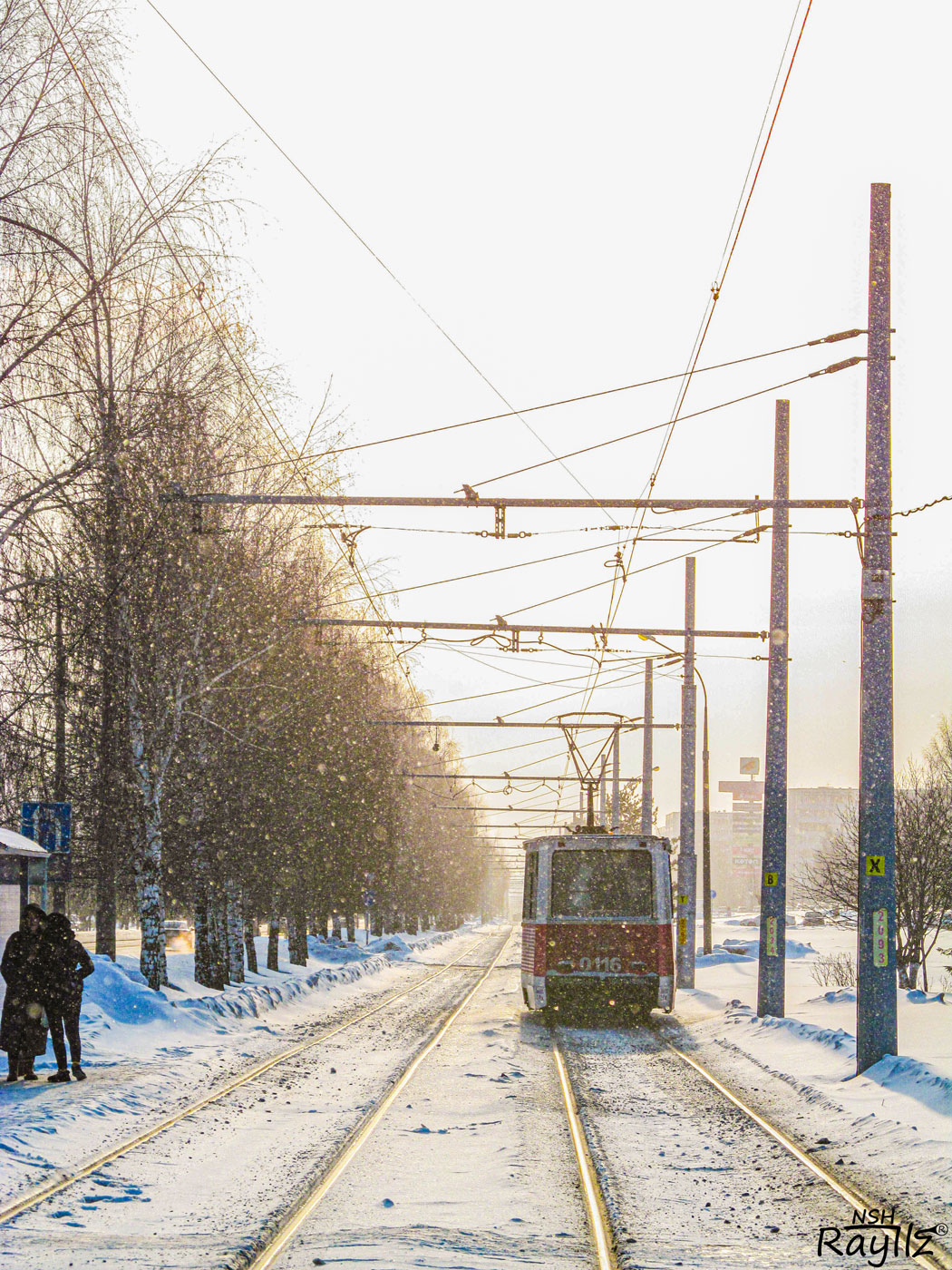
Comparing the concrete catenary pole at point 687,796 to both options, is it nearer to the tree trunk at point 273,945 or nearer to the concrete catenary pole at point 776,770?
the concrete catenary pole at point 776,770

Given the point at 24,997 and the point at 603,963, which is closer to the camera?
the point at 24,997

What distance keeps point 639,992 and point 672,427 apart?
29.7 ft

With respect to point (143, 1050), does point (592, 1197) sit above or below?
above

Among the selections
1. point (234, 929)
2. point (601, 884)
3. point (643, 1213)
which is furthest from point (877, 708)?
point (234, 929)

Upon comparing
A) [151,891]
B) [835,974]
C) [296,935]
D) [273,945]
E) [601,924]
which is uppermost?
[151,891]

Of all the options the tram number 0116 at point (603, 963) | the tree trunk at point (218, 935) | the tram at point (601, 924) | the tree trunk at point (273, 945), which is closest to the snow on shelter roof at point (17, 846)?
the tram at point (601, 924)

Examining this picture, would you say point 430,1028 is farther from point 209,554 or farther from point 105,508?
point 105,508

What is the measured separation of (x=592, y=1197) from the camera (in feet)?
28.0

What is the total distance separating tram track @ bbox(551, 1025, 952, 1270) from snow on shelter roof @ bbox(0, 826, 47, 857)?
19.4ft

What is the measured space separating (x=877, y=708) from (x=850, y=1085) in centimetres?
359

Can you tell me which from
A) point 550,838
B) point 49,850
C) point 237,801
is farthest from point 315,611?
point 49,850

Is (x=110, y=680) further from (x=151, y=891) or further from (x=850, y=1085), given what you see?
(x=850, y=1085)

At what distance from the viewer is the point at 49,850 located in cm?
1554

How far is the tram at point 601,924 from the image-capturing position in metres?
21.6
